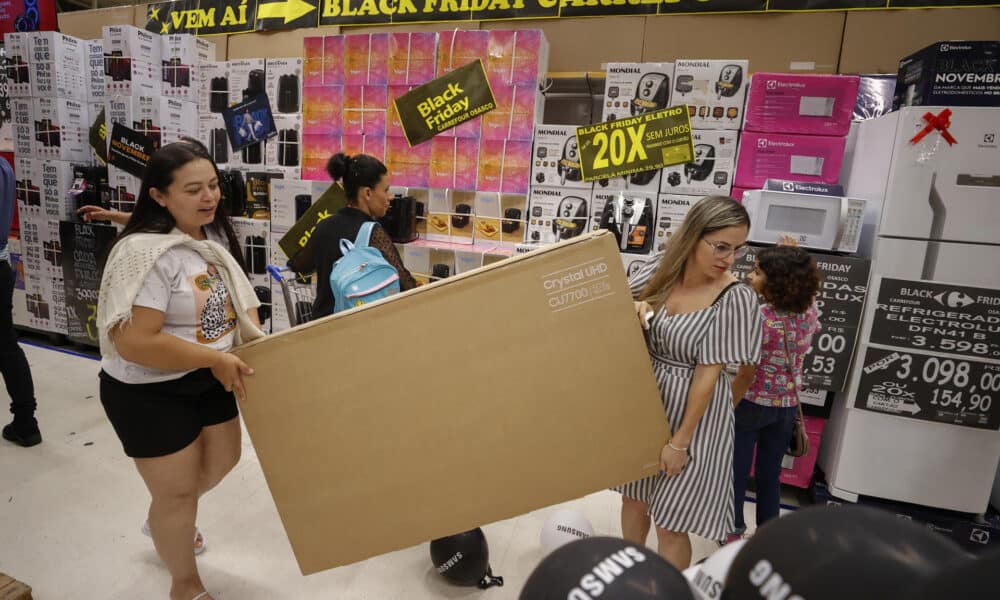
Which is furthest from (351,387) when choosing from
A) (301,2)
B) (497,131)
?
(301,2)

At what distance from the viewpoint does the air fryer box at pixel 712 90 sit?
2.87m

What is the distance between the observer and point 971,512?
2.48 m

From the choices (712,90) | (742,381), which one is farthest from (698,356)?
(712,90)

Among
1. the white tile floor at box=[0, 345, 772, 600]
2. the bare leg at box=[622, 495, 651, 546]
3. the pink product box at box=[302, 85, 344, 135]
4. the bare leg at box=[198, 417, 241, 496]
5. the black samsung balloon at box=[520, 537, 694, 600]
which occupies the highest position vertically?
the pink product box at box=[302, 85, 344, 135]

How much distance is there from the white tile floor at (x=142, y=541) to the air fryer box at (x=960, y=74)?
6.96ft

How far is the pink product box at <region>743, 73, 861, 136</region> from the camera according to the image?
2.65 m

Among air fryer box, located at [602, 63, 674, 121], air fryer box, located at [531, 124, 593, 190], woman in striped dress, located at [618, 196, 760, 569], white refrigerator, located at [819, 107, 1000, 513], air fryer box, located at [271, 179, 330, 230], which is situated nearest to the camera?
woman in striped dress, located at [618, 196, 760, 569]

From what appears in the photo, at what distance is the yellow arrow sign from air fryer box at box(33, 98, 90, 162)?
1.62 meters

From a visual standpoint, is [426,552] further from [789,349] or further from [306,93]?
[306,93]

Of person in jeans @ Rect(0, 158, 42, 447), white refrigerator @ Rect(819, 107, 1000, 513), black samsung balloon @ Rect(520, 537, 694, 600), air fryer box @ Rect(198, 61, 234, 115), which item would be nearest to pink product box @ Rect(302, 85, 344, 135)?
air fryer box @ Rect(198, 61, 234, 115)

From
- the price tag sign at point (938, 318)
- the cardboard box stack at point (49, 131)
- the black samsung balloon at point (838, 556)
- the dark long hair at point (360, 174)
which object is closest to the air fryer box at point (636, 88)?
the price tag sign at point (938, 318)

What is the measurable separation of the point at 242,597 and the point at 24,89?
4420mm

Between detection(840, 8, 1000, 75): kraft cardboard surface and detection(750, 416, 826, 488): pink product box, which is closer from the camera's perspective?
detection(750, 416, 826, 488): pink product box

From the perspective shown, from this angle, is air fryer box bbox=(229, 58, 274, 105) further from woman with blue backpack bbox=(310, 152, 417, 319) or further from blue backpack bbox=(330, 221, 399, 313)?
blue backpack bbox=(330, 221, 399, 313)
